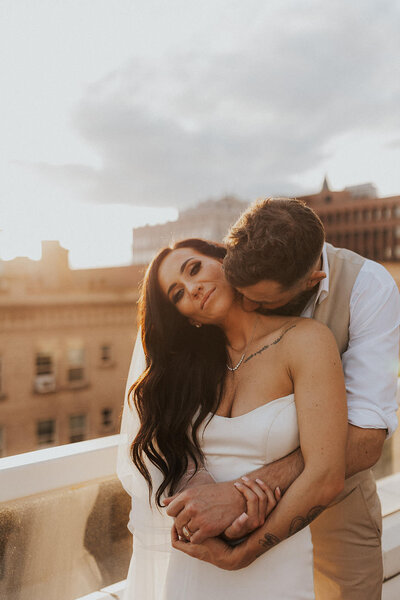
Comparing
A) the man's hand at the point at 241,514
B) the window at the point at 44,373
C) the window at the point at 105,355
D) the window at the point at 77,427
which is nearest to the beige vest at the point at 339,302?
the man's hand at the point at 241,514

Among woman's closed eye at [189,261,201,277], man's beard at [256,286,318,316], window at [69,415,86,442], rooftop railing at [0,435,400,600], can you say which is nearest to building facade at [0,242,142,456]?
window at [69,415,86,442]

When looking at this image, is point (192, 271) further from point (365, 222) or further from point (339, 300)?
point (365, 222)

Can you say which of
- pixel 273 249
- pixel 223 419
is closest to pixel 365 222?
pixel 223 419

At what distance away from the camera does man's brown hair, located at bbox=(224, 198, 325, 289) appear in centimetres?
109

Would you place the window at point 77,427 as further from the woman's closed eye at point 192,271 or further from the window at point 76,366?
the woman's closed eye at point 192,271

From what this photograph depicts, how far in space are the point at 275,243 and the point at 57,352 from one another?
27.0 meters

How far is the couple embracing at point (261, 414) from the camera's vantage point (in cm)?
115

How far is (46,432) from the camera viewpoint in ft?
91.5

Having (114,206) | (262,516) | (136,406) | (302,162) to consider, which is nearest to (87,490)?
(136,406)

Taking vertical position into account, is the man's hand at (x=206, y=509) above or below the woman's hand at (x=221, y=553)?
above

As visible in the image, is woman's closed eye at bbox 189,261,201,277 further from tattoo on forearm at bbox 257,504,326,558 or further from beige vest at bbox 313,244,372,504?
tattoo on forearm at bbox 257,504,326,558

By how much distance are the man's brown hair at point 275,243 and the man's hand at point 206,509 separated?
1.61 feet

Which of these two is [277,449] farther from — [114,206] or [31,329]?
[114,206]

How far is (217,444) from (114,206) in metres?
45.4
